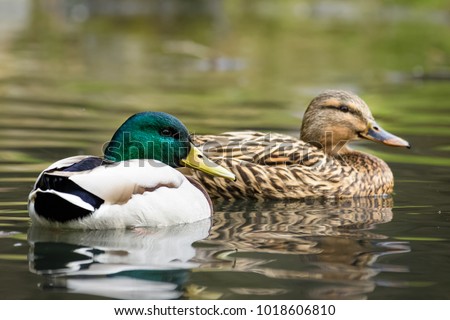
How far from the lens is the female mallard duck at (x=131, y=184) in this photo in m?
6.88

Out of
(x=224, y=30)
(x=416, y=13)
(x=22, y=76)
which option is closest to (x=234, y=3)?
(x=416, y=13)

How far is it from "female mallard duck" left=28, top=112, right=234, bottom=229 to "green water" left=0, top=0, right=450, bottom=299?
0.13 metres

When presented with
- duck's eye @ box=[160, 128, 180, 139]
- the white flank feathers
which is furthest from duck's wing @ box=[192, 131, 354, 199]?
the white flank feathers

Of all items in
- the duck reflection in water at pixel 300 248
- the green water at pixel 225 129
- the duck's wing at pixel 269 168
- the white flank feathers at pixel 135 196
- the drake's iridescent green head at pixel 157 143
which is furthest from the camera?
the duck's wing at pixel 269 168

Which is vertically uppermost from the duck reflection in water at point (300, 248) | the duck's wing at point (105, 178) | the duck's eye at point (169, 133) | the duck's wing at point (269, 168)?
the duck's eye at point (169, 133)

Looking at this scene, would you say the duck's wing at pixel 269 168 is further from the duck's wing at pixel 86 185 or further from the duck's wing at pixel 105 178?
the duck's wing at pixel 86 185

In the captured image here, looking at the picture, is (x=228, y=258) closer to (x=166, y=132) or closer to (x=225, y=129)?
(x=166, y=132)

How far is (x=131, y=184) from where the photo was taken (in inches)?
281

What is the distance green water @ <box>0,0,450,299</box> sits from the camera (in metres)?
6.05

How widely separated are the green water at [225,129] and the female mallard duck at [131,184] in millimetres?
127

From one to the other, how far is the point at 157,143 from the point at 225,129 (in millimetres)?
4803

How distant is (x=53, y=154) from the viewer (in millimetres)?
10539

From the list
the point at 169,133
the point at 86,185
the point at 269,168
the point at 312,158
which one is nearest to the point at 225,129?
the point at 312,158

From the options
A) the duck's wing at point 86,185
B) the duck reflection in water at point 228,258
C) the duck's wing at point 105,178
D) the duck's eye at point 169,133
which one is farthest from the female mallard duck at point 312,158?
the duck's wing at point 86,185
